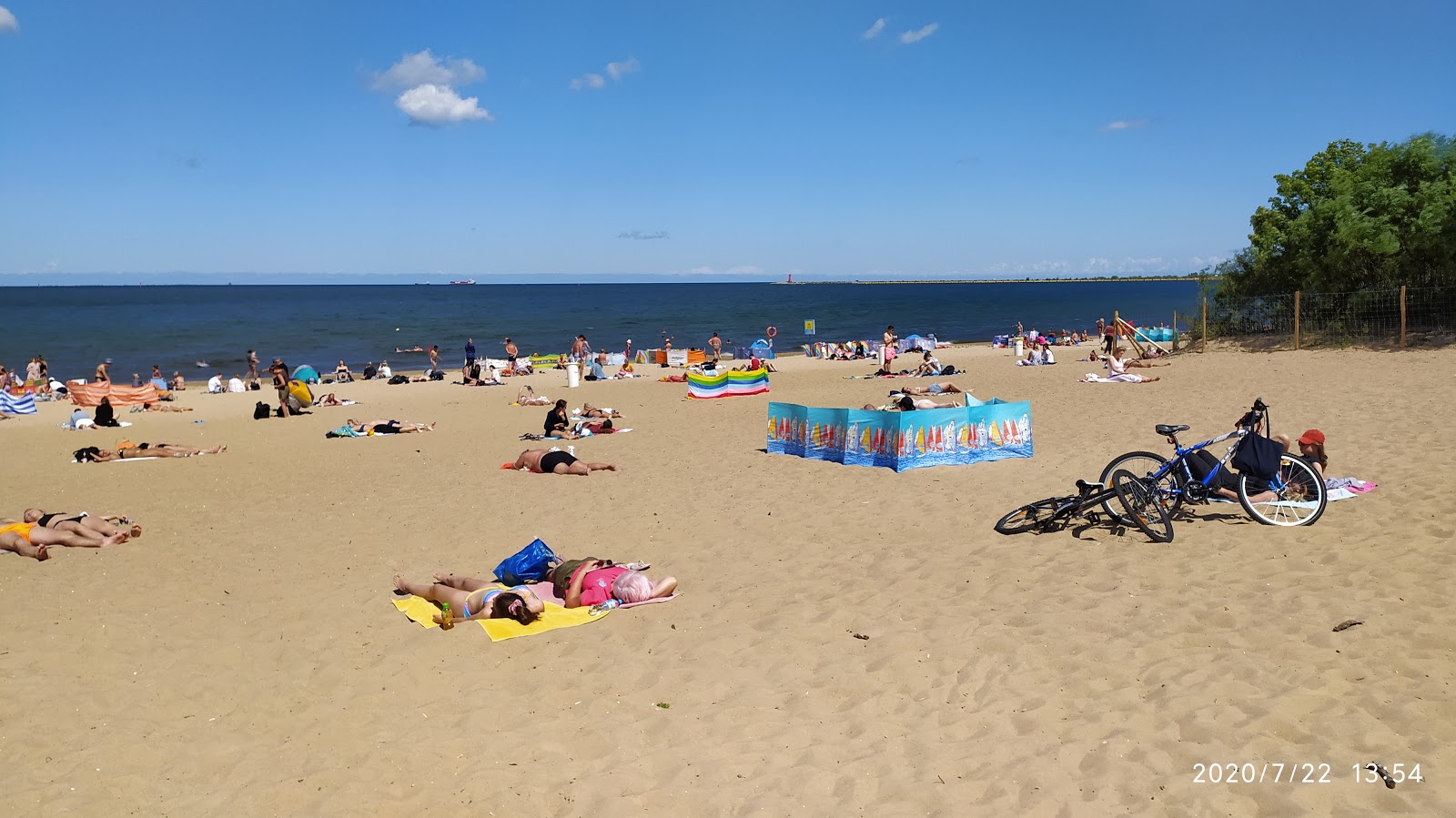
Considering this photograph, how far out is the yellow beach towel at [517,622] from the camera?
6.33 metres

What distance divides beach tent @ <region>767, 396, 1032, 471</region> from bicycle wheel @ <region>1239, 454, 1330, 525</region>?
387cm

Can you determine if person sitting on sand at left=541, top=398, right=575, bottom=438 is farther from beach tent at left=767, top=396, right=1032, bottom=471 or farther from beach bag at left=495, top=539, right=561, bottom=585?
beach bag at left=495, top=539, right=561, bottom=585

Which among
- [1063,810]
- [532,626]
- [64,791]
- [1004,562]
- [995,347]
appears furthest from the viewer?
[995,347]

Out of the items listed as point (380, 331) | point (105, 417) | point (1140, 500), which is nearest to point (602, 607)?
point (1140, 500)

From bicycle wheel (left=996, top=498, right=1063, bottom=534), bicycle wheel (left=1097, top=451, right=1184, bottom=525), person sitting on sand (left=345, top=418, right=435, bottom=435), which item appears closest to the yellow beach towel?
bicycle wheel (left=996, top=498, right=1063, bottom=534)

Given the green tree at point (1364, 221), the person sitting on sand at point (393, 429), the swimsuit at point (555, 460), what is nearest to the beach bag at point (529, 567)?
the swimsuit at point (555, 460)

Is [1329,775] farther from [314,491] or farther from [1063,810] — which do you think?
[314,491]

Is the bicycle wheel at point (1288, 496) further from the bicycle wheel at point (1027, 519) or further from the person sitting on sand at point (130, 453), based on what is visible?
the person sitting on sand at point (130, 453)

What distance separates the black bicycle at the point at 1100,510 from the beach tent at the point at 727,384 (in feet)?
41.5

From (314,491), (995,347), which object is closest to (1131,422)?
(314,491)

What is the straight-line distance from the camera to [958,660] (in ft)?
17.9

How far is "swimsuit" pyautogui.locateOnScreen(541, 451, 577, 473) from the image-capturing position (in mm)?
11898

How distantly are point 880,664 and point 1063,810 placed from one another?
1.73 metres

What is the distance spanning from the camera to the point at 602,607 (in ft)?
21.8
